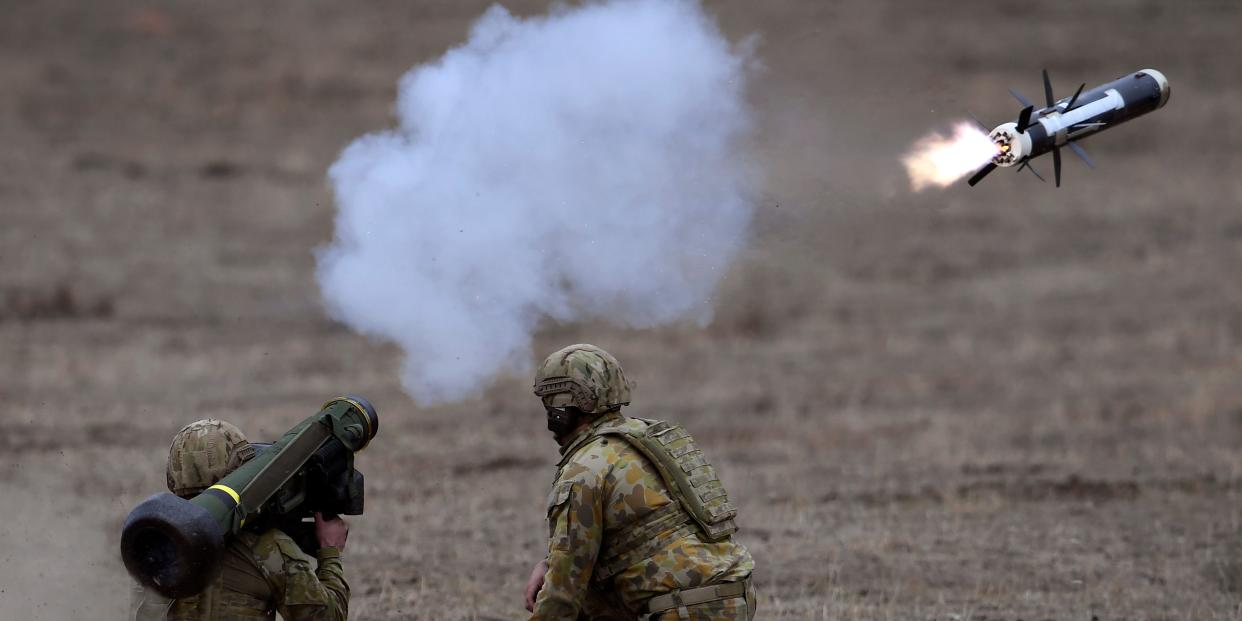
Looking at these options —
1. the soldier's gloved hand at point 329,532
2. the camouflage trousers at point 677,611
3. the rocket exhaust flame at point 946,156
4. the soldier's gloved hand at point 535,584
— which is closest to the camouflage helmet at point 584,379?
the soldier's gloved hand at point 535,584

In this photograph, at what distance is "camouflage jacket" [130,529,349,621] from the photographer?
24.5 feet

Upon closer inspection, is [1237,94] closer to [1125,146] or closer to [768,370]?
[1125,146]

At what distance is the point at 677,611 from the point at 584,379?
4.00ft

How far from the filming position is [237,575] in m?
7.53

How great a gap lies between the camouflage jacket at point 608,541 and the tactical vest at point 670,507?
0.12 feet

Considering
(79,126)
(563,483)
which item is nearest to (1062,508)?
(563,483)

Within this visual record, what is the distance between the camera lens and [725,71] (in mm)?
12438

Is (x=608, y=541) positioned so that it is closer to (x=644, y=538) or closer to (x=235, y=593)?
(x=644, y=538)

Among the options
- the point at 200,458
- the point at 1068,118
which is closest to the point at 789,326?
the point at 1068,118

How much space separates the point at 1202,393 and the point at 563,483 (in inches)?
592

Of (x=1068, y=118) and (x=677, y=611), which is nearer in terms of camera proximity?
(x=677, y=611)

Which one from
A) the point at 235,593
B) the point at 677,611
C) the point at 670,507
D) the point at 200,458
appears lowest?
the point at 677,611

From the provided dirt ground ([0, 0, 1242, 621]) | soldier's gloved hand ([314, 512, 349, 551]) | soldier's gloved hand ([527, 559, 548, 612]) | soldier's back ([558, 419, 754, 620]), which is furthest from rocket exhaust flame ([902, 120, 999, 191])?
soldier's gloved hand ([314, 512, 349, 551])

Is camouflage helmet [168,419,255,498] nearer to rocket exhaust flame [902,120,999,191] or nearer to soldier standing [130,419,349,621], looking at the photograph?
soldier standing [130,419,349,621]
